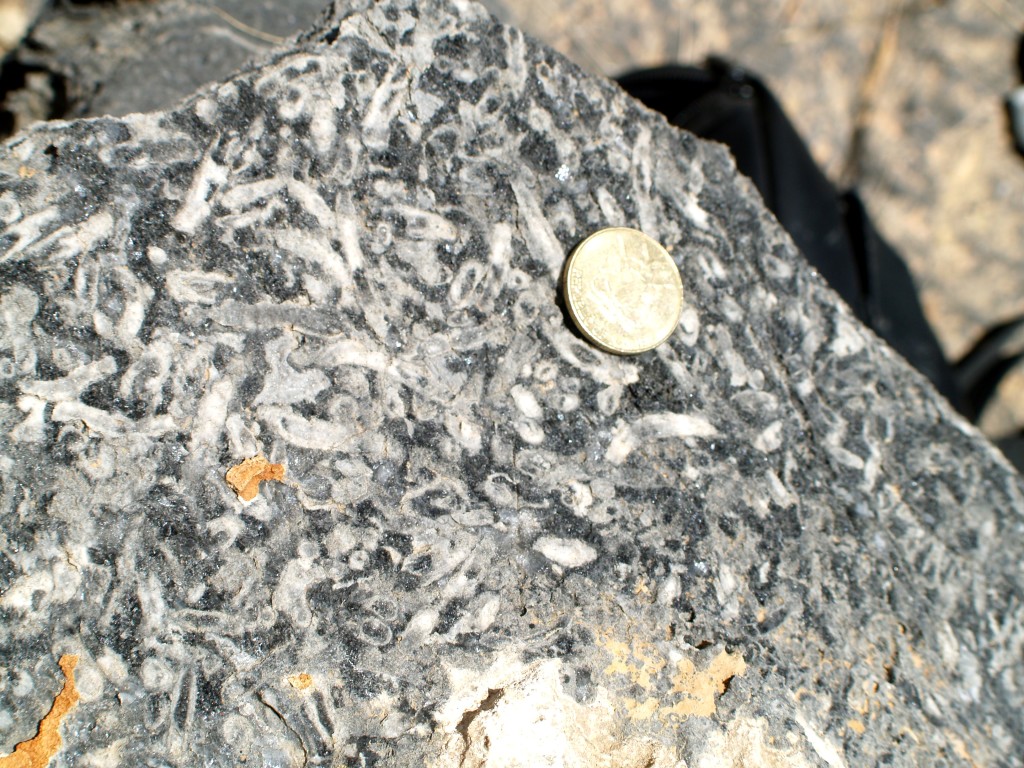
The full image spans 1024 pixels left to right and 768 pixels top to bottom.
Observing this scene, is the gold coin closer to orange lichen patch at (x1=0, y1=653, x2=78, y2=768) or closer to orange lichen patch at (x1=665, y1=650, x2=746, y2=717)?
orange lichen patch at (x1=665, y1=650, x2=746, y2=717)

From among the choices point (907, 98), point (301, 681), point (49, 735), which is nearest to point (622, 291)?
point (301, 681)

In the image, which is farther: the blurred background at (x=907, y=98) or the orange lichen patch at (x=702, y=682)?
the blurred background at (x=907, y=98)

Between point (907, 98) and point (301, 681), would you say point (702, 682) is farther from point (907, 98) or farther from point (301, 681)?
point (907, 98)

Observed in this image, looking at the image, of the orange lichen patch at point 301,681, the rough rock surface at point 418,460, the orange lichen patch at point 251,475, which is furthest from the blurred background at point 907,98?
the orange lichen patch at point 301,681

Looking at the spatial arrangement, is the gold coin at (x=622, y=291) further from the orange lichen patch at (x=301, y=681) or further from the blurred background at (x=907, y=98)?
the blurred background at (x=907, y=98)

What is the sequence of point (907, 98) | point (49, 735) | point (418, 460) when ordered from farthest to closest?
point (907, 98), point (418, 460), point (49, 735)

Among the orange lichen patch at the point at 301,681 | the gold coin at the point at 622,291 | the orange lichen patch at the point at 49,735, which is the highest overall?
the gold coin at the point at 622,291

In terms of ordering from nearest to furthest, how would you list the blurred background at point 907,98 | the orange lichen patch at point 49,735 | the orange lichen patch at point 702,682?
the orange lichen patch at point 49,735 → the orange lichen patch at point 702,682 → the blurred background at point 907,98
